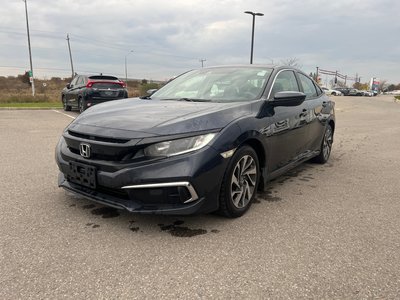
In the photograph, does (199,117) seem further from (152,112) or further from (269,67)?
(269,67)

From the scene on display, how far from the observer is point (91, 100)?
1319 centimetres

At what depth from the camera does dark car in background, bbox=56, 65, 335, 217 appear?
2873mm

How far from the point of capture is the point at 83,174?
3135 millimetres

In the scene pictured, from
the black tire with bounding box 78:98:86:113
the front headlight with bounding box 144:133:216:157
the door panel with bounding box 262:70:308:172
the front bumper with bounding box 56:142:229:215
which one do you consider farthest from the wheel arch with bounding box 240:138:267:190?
the black tire with bounding box 78:98:86:113

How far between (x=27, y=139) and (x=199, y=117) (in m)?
6.08

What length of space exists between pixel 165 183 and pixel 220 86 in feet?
5.87

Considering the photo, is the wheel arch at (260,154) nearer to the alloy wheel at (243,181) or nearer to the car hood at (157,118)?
the alloy wheel at (243,181)

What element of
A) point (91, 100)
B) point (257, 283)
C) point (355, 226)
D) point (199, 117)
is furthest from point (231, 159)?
point (91, 100)

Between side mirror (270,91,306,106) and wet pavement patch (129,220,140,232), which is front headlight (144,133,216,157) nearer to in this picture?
wet pavement patch (129,220,140,232)

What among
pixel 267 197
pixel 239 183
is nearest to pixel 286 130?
pixel 267 197

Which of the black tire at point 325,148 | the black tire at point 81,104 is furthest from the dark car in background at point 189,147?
the black tire at point 81,104

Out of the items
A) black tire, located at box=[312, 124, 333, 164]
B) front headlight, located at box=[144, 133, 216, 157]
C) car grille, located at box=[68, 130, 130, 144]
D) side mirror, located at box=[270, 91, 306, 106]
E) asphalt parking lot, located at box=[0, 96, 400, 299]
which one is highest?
side mirror, located at box=[270, 91, 306, 106]

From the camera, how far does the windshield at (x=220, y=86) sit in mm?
3982

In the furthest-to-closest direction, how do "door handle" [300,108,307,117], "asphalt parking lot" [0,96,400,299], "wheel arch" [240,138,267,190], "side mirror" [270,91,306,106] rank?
1. "door handle" [300,108,307,117]
2. "side mirror" [270,91,306,106]
3. "wheel arch" [240,138,267,190]
4. "asphalt parking lot" [0,96,400,299]
